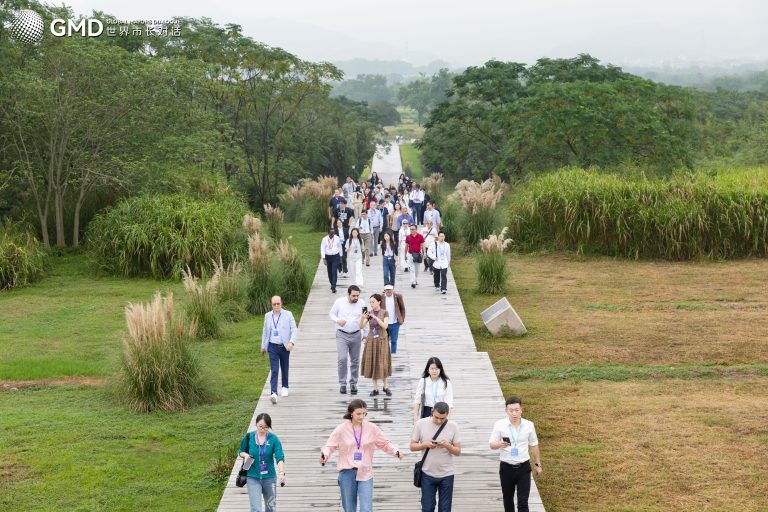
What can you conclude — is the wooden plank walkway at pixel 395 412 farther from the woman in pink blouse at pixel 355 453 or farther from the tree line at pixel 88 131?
the tree line at pixel 88 131

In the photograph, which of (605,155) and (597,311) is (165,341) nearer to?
(597,311)

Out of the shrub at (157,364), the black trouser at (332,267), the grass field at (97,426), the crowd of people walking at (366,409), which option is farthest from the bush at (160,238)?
the shrub at (157,364)

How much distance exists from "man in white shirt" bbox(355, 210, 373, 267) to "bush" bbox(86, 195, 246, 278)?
3.35 meters

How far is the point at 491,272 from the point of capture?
2516 centimetres

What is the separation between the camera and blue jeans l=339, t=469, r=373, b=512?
9.73 meters

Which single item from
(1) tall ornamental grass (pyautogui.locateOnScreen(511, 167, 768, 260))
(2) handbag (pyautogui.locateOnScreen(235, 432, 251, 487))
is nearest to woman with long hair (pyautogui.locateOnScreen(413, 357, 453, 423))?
(2) handbag (pyautogui.locateOnScreen(235, 432, 251, 487))

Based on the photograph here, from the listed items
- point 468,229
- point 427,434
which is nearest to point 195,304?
point 427,434

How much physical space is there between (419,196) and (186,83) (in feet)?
25.7

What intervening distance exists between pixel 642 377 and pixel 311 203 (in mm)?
23591

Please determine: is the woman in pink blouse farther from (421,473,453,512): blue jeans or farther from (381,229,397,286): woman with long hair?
(381,229,397,286): woman with long hair

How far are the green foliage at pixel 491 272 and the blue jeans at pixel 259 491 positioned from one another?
15679mm

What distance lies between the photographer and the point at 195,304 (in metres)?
20.1

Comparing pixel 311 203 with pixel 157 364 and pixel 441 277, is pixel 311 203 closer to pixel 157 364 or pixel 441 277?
pixel 441 277

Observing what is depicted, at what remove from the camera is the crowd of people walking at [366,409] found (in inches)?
383
